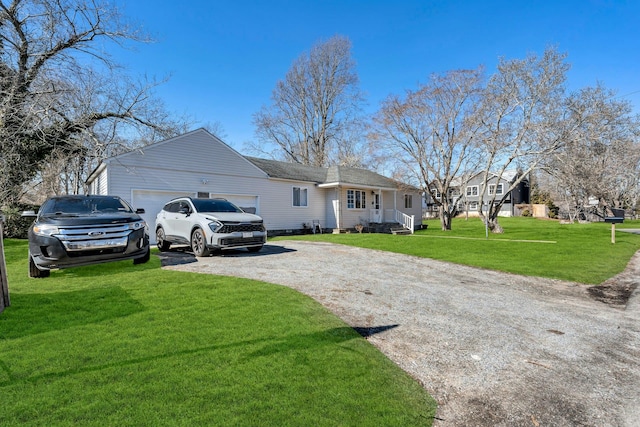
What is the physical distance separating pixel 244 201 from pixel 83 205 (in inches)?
379

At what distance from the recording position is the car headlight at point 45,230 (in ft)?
20.2

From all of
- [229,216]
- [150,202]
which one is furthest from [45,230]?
[150,202]

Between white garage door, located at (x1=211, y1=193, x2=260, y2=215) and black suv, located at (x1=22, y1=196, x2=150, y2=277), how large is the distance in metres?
8.76

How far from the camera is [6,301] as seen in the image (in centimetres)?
449

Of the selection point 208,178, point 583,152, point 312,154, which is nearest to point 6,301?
point 208,178

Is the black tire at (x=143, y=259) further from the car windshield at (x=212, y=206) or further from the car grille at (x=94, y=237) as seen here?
the car windshield at (x=212, y=206)

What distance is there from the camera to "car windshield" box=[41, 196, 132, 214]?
702cm

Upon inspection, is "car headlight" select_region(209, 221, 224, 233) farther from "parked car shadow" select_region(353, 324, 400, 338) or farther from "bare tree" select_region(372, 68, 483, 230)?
"bare tree" select_region(372, 68, 483, 230)

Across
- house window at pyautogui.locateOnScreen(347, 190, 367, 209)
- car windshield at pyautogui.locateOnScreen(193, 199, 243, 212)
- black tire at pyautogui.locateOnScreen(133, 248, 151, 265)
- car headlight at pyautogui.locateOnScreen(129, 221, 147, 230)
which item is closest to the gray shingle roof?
house window at pyautogui.locateOnScreen(347, 190, 367, 209)

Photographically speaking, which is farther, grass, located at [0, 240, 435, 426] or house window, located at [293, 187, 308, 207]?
house window, located at [293, 187, 308, 207]

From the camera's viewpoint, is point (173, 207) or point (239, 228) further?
point (173, 207)

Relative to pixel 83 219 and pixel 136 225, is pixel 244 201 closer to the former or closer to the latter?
pixel 136 225

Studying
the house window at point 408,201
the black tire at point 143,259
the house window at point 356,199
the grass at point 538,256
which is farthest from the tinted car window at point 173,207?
the house window at point 408,201

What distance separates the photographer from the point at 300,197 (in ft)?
65.7
